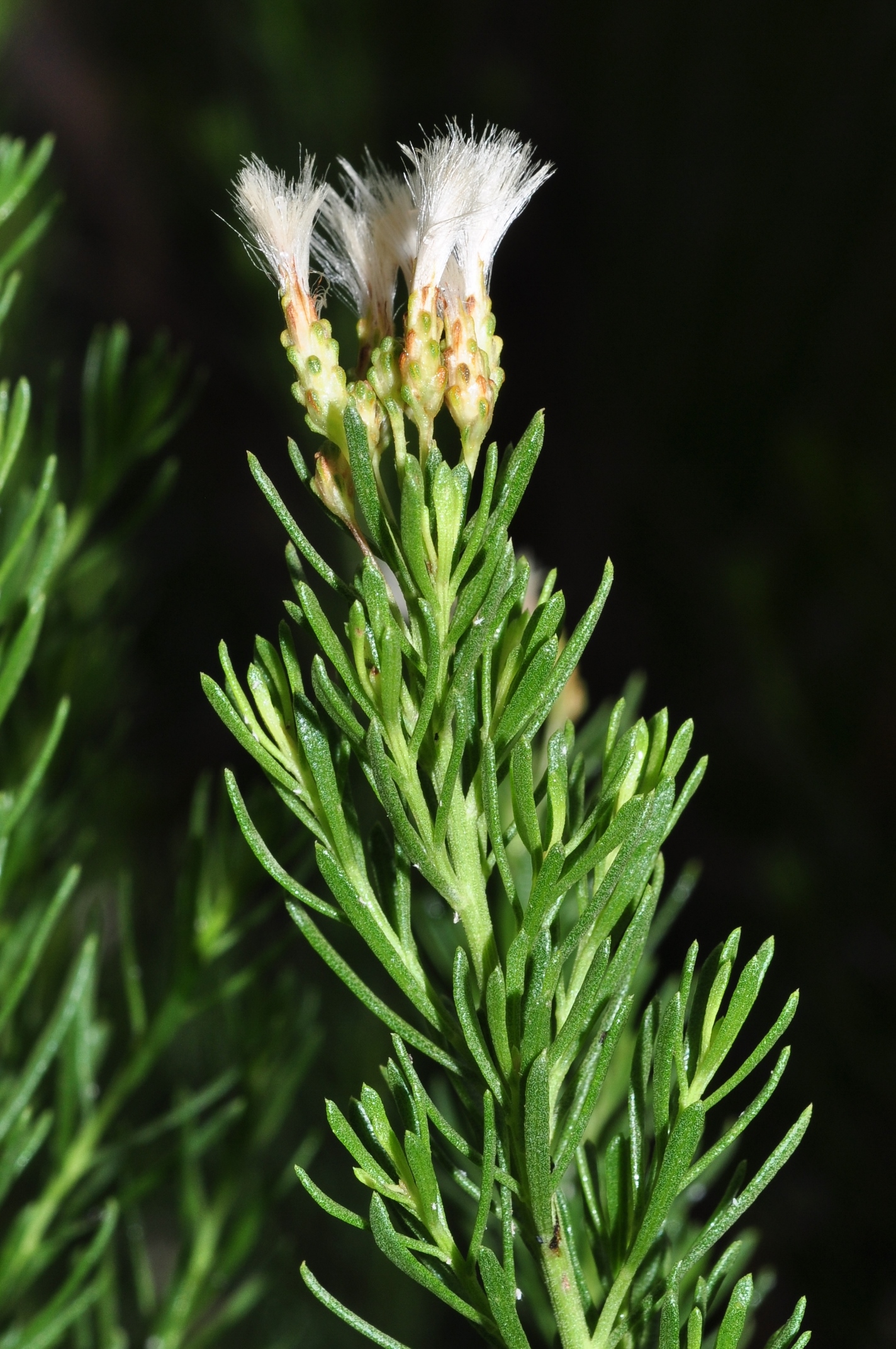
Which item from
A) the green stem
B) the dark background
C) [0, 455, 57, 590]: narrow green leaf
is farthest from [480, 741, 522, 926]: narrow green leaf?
the dark background

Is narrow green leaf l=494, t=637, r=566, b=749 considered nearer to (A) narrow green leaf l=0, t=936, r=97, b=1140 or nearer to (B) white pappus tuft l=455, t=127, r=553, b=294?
(B) white pappus tuft l=455, t=127, r=553, b=294

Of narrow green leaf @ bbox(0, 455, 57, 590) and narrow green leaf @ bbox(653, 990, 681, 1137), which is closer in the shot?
narrow green leaf @ bbox(653, 990, 681, 1137)

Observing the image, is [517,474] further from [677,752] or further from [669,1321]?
[669,1321]

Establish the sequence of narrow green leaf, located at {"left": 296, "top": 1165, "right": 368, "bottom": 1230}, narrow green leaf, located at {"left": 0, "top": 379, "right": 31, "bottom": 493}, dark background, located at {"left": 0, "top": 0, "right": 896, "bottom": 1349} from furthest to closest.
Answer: dark background, located at {"left": 0, "top": 0, "right": 896, "bottom": 1349}, narrow green leaf, located at {"left": 0, "top": 379, "right": 31, "bottom": 493}, narrow green leaf, located at {"left": 296, "top": 1165, "right": 368, "bottom": 1230}

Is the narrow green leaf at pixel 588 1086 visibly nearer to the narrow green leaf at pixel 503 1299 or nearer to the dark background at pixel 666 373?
the narrow green leaf at pixel 503 1299

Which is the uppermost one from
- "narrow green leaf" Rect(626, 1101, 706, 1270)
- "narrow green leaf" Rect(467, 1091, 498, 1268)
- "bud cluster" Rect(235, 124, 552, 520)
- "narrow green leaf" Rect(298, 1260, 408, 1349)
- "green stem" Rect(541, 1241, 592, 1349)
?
"bud cluster" Rect(235, 124, 552, 520)

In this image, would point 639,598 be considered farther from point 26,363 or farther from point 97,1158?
point 97,1158

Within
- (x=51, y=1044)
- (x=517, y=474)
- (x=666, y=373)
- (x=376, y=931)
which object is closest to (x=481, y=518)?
(x=517, y=474)
